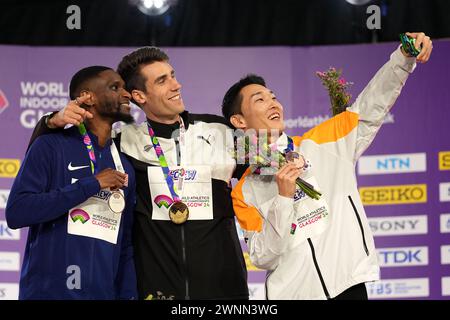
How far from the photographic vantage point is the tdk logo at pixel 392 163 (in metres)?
5.87

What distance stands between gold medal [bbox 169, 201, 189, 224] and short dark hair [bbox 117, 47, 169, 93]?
59 centimetres

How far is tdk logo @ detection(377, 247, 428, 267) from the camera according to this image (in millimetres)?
5852

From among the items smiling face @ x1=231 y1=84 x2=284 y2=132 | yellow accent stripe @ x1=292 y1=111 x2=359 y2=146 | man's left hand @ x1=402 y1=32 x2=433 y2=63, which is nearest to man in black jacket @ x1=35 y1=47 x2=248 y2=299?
smiling face @ x1=231 y1=84 x2=284 y2=132

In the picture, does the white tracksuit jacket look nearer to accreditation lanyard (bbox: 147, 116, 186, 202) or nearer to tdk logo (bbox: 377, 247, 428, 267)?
accreditation lanyard (bbox: 147, 116, 186, 202)

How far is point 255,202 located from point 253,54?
8.02 feet

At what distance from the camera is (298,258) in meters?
3.57

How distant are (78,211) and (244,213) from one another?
0.67 metres

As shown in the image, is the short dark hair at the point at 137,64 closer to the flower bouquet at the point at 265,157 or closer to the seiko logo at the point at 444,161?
the flower bouquet at the point at 265,157

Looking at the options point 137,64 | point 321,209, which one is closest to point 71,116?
point 137,64

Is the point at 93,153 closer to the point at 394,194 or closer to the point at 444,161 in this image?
the point at 394,194

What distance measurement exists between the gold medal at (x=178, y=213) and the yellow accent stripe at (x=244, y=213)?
0.21m

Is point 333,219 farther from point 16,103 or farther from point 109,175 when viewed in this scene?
point 16,103

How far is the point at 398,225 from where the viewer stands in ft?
19.3
